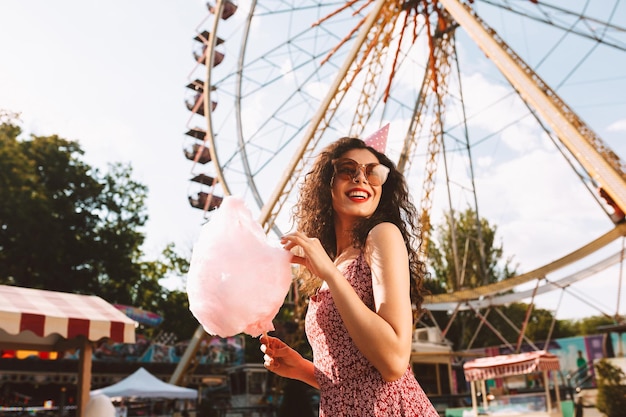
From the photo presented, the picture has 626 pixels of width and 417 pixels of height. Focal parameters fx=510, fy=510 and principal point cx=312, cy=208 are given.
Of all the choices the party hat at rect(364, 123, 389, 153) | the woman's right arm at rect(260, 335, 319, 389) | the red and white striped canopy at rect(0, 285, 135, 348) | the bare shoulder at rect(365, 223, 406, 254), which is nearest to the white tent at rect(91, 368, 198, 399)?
the red and white striped canopy at rect(0, 285, 135, 348)

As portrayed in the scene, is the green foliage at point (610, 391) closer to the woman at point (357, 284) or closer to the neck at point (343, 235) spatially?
the woman at point (357, 284)

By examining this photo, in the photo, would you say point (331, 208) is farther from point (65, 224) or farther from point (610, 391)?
point (65, 224)

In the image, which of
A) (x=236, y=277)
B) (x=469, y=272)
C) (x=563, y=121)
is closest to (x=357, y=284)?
(x=236, y=277)

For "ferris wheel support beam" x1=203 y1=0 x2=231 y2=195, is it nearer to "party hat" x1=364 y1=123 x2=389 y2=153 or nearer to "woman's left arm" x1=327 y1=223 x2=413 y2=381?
"party hat" x1=364 y1=123 x2=389 y2=153

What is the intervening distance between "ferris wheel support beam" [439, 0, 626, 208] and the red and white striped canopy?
6831mm

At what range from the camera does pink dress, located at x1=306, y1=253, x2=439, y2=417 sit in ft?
5.08

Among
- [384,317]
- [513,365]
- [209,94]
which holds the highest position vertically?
[209,94]

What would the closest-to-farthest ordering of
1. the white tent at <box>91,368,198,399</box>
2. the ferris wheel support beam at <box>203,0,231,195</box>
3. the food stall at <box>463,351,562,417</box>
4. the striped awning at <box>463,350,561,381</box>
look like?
1. the food stall at <box>463,351,562,417</box>
2. the striped awning at <box>463,350,561,381</box>
3. the white tent at <box>91,368,198,399</box>
4. the ferris wheel support beam at <box>203,0,231,195</box>

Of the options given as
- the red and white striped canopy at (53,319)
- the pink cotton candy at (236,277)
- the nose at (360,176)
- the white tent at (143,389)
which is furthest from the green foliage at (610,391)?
the pink cotton candy at (236,277)

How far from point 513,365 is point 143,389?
10.8 meters

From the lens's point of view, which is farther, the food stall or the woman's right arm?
the food stall

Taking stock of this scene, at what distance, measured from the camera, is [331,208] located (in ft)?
6.68

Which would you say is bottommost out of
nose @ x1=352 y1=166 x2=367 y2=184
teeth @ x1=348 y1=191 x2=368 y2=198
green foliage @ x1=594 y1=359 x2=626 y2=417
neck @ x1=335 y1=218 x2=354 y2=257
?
green foliage @ x1=594 y1=359 x2=626 y2=417

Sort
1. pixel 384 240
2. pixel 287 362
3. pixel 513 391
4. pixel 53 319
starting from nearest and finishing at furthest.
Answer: pixel 384 240 < pixel 287 362 < pixel 53 319 < pixel 513 391
